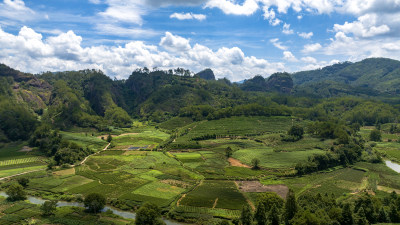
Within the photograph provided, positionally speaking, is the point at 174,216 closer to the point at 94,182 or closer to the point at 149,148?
the point at 94,182

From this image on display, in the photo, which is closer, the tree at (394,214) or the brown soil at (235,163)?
the tree at (394,214)

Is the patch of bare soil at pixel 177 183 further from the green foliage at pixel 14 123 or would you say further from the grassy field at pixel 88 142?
the green foliage at pixel 14 123

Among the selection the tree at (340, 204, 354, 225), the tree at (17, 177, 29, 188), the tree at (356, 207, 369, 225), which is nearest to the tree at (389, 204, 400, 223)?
the tree at (356, 207, 369, 225)

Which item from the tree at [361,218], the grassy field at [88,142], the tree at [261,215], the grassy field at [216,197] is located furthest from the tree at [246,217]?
the grassy field at [88,142]

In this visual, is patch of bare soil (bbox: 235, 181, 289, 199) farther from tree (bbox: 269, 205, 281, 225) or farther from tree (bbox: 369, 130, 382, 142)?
tree (bbox: 369, 130, 382, 142)

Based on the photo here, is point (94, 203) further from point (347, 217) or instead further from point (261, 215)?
point (347, 217)

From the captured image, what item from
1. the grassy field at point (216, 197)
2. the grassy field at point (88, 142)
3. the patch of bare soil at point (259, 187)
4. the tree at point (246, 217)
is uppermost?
the grassy field at point (88, 142)

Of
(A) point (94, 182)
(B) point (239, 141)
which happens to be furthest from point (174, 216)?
(B) point (239, 141)
